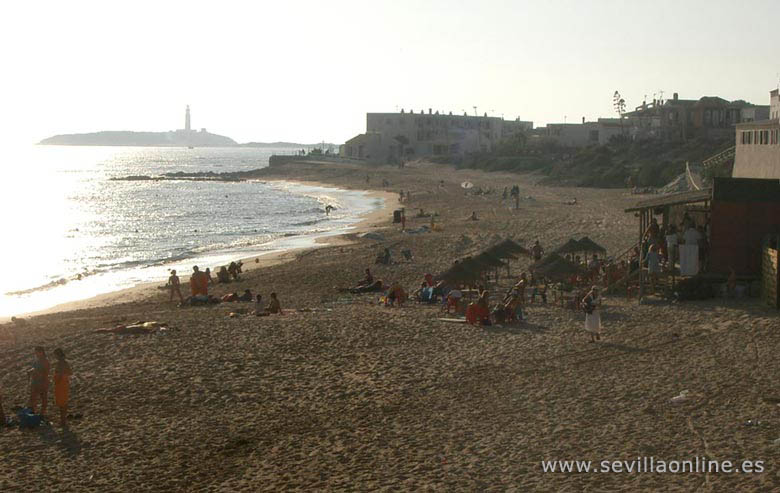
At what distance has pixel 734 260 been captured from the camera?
18.5m

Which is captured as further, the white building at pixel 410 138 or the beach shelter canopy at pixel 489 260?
the white building at pixel 410 138

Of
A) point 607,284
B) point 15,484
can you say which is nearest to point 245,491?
point 15,484

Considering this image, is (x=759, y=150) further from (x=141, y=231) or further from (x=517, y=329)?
(x=141, y=231)

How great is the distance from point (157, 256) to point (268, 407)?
27.4 metres

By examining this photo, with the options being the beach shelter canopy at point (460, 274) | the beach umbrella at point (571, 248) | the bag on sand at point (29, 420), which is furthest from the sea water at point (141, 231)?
the bag on sand at point (29, 420)

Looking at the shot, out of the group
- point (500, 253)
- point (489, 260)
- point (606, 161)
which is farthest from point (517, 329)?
point (606, 161)

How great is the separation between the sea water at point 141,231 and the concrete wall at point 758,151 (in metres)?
18.2

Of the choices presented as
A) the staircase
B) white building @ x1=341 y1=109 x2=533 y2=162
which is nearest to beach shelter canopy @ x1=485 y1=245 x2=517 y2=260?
the staircase

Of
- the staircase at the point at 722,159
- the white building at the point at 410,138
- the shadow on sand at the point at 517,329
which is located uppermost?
the white building at the point at 410,138

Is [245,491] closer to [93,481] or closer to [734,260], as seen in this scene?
[93,481]

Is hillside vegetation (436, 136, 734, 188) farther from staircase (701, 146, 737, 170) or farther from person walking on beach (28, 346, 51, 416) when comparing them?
person walking on beach (28, 346, 51, 416)

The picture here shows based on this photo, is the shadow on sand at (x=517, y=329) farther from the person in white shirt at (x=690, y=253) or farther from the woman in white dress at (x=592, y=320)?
the person in white shirt at (x=690, y=253)

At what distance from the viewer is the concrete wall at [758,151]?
3034 centimetres

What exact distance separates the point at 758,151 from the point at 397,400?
24095mm
